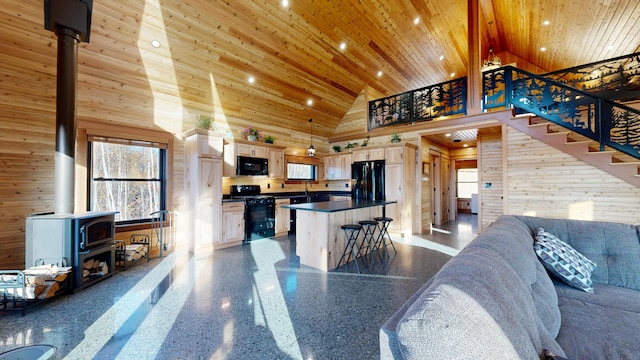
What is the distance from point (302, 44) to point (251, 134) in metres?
2.19

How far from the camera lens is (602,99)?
13.5 ft

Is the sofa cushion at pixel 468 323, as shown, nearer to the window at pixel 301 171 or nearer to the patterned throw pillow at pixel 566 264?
the patterned throw pillow at pixel 566 264

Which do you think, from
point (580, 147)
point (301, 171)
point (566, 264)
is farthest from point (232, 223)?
point (580, 147)

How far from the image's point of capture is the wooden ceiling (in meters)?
3.78

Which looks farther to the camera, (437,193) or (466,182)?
(466,182)

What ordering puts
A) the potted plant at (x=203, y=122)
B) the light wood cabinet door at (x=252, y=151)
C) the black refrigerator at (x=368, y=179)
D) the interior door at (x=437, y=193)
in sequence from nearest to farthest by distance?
the potted plant at (x=203, y=122) → the light wood cabinet door at (x=252, y=151) → the black refrigerator at (x=368, y=179) → the interior door at (x=437, y=193)

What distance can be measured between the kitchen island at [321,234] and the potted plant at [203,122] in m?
2.49

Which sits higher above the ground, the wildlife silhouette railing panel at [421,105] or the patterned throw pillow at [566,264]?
the wildlife silhouette railing panel at [421,105]

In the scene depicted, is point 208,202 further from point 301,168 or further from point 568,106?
point 568,106

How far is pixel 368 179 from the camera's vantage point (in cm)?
649

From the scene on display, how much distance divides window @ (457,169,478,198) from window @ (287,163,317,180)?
22.8 feet

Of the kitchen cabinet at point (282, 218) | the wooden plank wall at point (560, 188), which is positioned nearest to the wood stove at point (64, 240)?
the kitchen cabinet at point (282, 218)

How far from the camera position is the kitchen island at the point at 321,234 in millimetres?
3664

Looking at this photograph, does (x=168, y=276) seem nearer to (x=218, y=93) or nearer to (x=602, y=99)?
(x=218, y=93)
